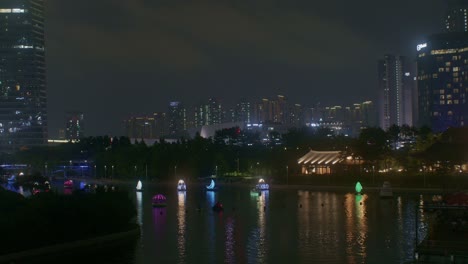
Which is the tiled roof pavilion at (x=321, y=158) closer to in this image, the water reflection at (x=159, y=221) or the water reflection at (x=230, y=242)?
the water reflection at (x=159, y=221)

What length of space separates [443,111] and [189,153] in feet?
328

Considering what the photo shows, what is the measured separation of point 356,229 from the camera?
44.0m

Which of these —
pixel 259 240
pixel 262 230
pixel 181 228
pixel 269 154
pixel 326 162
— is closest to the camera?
pixel 259 240

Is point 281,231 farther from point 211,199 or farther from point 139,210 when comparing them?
point 211,199

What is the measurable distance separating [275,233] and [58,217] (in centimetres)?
1352

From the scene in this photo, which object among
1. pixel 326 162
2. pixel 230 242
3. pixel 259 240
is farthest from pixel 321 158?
pixel 230 242

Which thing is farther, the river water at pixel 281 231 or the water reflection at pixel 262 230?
the water reflection at pixel 262 230

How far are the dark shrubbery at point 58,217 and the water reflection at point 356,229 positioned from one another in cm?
1328

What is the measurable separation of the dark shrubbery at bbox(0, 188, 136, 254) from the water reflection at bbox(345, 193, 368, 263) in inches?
523

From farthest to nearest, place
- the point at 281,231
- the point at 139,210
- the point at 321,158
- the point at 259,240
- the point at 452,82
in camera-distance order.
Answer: the point at 452,82 → the point at 321,158 → the point at 139,210 → the point at 281,231 → the point at 259,240

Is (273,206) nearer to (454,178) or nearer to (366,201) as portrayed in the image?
(366,201)

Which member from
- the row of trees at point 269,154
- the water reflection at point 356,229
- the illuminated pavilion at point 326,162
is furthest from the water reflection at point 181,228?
the row of trees at point 269,154

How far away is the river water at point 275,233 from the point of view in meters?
33.7

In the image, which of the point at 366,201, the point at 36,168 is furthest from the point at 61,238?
the point at 36,168
